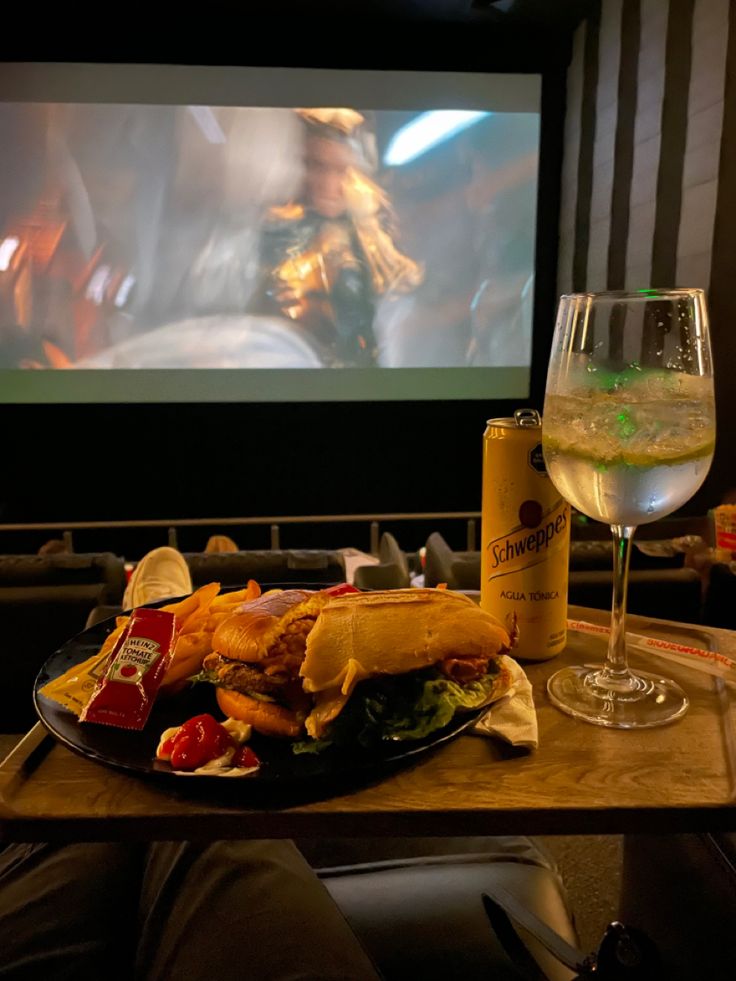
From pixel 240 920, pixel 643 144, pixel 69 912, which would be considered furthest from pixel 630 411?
pixel 643 144

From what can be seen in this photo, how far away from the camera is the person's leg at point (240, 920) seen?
0.58 metres

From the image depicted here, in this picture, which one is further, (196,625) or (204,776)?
(196,625)

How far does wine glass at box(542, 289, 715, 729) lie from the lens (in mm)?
541

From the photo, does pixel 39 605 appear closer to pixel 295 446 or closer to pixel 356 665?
pixel 356 665

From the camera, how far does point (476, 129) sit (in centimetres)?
478

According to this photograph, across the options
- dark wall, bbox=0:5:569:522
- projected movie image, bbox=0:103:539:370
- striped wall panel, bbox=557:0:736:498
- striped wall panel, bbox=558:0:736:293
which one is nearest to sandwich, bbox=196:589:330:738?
striped wall panel, bbox=557:0:736:498

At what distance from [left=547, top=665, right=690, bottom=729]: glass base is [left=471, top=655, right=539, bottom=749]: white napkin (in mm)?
32

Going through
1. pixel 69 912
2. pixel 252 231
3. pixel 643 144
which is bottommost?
pixel 69 912

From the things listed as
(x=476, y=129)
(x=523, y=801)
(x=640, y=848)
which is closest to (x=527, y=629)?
(x=523, y=801)

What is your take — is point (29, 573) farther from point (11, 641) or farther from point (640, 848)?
point (640, 848)

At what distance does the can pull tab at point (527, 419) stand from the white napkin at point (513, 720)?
211 mm

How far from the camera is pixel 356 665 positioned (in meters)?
0.51

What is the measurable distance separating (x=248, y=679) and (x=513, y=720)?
0.63 feet

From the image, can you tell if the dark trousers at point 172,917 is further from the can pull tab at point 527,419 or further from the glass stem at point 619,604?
the can pull tab at point 527,419
